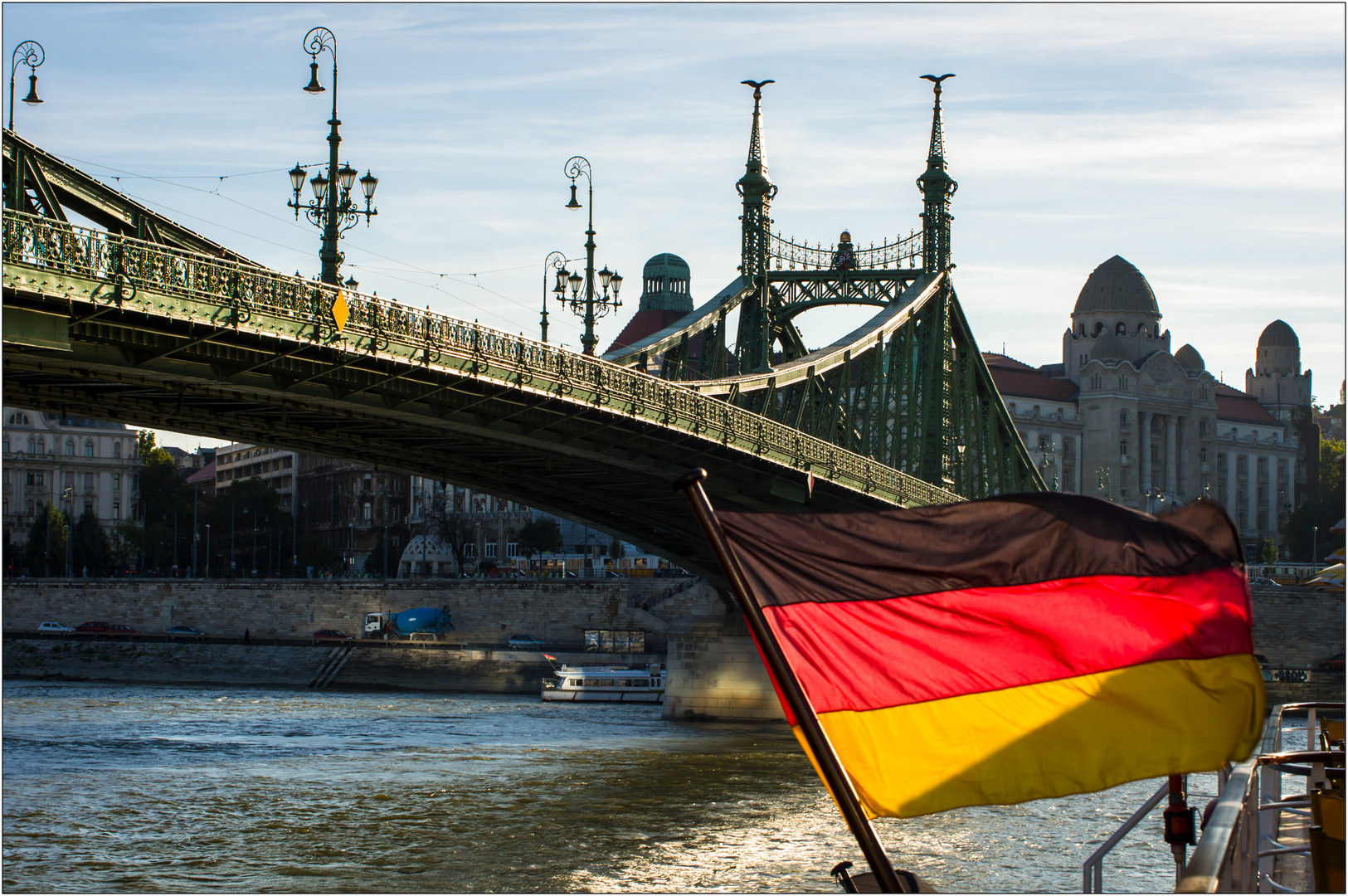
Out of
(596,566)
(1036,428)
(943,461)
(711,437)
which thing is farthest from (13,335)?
(1036,428)

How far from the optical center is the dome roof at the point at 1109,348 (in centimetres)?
11962

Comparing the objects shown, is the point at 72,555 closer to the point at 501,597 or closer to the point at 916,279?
the point at 501,597

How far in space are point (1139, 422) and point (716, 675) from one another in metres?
77.7

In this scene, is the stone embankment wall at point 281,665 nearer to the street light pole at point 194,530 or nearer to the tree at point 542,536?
the tree at point 542,536

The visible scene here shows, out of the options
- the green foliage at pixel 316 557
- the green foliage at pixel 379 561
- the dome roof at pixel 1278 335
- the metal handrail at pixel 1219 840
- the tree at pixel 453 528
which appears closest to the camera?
the metal handrail at pixel 1219 840

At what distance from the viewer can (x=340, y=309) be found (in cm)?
2392

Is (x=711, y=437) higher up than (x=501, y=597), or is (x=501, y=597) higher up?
(x=711, y=437)

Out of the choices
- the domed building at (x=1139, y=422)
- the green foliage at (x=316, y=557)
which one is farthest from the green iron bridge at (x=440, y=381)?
the green foliage at (x=316, y=557)

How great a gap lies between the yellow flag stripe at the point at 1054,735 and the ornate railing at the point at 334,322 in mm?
16986

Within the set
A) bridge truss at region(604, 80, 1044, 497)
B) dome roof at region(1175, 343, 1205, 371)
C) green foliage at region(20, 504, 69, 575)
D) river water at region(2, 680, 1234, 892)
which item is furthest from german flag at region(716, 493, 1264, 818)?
dome roof at region(1175, 343, 1205, 371)

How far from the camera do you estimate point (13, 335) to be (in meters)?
21.0

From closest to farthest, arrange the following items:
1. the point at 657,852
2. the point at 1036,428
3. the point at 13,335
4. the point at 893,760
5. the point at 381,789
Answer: the point at 893,760 < the point at 13,335 < the point at 657,852 < the point at 381,789 < the point at 1036,428

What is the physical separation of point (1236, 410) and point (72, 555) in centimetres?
8875

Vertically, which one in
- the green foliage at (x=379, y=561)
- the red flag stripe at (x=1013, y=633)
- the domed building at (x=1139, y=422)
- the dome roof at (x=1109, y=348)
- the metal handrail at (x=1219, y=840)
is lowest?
the green foliage at (x=379, y=561)
